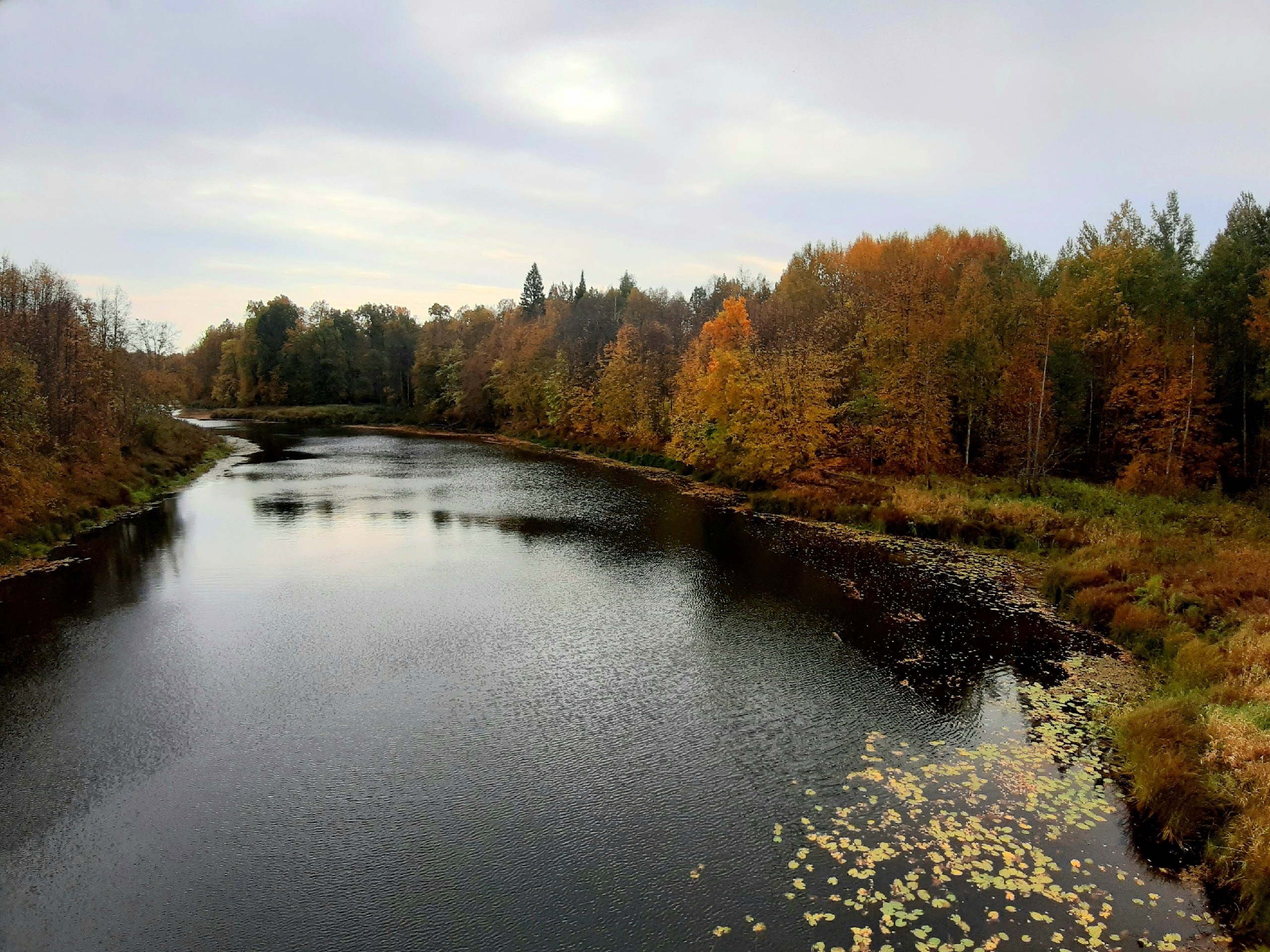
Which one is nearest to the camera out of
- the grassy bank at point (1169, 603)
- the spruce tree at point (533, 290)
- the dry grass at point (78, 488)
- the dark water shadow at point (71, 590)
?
the grassy bank at point (1169, 603)

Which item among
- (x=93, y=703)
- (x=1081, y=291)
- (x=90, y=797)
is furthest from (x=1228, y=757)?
(x=1081, y=291)

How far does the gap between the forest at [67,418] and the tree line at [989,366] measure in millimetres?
28397

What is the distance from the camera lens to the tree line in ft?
96.0

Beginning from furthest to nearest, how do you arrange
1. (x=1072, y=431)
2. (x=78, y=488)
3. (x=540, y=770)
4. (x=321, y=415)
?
(x=321, y=415) → (x=1072, y=431) → (x=78, y=488) → (x=540, y=770)

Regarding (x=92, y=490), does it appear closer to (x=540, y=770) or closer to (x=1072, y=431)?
(x=540, y=770)

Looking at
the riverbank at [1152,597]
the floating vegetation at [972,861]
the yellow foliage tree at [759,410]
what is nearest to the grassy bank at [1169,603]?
the riverbank at [1152,597]

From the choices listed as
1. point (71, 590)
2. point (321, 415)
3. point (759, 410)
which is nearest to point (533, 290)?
point (321, 415)

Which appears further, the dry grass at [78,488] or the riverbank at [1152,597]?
the dry grass at [78,488]

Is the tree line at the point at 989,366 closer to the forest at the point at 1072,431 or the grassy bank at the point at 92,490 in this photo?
the forest at the point at 1072,431

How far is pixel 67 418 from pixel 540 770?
31.2 m

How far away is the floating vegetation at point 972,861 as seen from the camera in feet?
25.3

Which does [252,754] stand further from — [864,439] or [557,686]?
[864,439]

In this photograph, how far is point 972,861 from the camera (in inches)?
347

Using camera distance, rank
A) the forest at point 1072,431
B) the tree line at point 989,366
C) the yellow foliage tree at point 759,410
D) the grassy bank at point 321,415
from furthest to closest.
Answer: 1. the grassy bank at point 321,415
2. the yellow foliage tree at point 759,410
3. the tree line at point 989,366
4. the forest at point 1072,431
